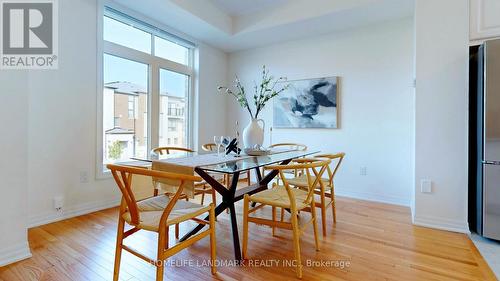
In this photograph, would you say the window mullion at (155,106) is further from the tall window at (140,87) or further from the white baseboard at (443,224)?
the white baseboard at (443,224)

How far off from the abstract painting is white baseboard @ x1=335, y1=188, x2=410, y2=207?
978 millimetres

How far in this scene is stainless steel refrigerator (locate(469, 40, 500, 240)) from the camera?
2.12 meters

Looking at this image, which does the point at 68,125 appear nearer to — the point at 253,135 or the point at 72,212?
the point at 72,212

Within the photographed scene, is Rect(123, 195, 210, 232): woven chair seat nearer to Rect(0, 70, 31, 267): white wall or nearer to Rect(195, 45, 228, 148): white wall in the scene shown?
Rect(0, 70, 31, 267): white wall

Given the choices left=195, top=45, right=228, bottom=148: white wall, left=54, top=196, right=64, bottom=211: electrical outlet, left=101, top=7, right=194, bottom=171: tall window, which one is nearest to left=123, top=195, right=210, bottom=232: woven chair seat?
left=101, top=7, right=194, bottom=171: tall window

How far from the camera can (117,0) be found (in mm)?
2963

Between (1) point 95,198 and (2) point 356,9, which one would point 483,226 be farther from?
(1) point 95,198

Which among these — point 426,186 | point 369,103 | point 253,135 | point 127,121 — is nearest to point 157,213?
point 253,135

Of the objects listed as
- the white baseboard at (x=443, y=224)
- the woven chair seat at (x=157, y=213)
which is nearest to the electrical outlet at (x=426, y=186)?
the white baseboard at (x=443, y=224)

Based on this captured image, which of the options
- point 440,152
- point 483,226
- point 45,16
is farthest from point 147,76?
point 483,226

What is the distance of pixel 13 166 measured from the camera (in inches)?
70.7

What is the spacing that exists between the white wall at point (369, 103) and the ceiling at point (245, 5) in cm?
76

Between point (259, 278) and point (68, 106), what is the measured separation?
8.37ft

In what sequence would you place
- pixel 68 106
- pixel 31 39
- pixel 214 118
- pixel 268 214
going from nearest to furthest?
pixel 31 39 → pixel 68 106 → pixel 268 214 → pixel 214 118
